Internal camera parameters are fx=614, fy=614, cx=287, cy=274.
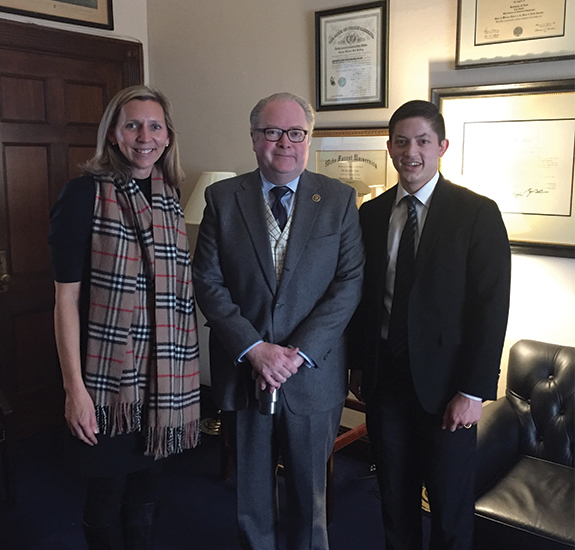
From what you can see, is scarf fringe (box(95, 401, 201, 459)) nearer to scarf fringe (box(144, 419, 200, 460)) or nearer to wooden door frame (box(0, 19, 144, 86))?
scarf fringe (box(144, 419, 200, 460))

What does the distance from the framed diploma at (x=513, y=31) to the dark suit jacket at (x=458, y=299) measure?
2.84ft

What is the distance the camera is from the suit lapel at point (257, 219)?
1.72m

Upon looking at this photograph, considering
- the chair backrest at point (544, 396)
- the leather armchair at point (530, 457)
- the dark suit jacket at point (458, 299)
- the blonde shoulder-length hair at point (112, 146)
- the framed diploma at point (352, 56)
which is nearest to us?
the dark suit jacket at point (458, 299)

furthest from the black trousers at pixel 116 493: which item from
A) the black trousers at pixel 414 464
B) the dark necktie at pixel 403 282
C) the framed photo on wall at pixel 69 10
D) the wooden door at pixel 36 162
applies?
the framed photo on wall at pixel 69 10

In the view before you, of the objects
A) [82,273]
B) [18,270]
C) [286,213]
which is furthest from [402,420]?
[18,270]

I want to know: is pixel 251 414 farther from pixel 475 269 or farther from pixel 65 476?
pixel 65 476

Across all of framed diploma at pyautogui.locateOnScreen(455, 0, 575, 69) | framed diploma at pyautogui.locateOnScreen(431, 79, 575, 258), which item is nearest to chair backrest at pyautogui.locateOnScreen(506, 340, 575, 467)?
framed diploma at pyautogui.locateOnScreen(431, 79, 575, 258)

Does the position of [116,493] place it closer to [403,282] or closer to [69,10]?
[403,282]

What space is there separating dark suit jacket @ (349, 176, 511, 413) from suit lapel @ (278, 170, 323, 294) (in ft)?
1.03

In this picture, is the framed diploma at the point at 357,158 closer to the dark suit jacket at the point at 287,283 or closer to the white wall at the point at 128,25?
the dark suit jacket at the point at 287,283

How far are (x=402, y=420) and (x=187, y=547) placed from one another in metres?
1.10

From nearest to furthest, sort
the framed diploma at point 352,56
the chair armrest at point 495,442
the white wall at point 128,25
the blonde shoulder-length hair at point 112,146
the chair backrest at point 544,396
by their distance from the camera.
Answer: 1. the blonde shoulder-length hair at point 112,146
2. the chair armrest at point 495,442
3. the chair backrest at point 544,396
4. the framed diploma at point 352,56
5. the white wall at point 128,25

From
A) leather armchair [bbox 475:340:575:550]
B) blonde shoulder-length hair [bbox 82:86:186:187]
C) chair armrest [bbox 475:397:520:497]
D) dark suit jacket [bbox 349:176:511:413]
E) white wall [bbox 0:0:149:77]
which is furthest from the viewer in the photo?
white wall [bbox 0:0:149:77]

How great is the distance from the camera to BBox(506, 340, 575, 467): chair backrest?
216 centimetres
